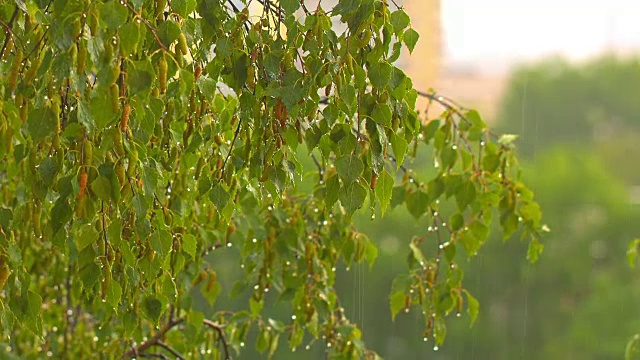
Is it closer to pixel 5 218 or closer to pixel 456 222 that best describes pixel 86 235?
pixel 5 218

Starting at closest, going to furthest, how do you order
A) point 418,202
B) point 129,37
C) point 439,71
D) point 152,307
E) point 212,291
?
point 129,37 < point 152,307 < point 418,202 < point 212,291 < point 439,71

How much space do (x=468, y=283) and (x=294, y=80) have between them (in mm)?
10207

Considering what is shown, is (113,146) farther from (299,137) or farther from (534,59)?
(534,59)

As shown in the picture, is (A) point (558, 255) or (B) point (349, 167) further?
(A) point (558, 255)

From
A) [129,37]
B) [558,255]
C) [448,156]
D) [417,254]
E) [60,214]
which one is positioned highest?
[558,255]

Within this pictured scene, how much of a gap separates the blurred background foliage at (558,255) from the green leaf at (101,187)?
358 inches

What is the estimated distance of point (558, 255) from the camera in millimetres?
11953

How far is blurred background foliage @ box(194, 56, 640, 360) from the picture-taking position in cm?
1121

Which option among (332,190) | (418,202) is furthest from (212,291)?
(332,190)

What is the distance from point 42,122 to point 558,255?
37.5 ft

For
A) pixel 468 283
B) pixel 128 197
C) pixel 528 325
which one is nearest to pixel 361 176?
pixel 128 197

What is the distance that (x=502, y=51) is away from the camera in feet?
50.3

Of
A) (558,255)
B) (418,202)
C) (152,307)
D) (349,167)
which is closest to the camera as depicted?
(349,167)

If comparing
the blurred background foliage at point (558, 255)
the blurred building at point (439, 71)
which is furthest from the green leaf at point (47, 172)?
the blurred background foliage at point (558, 255)
